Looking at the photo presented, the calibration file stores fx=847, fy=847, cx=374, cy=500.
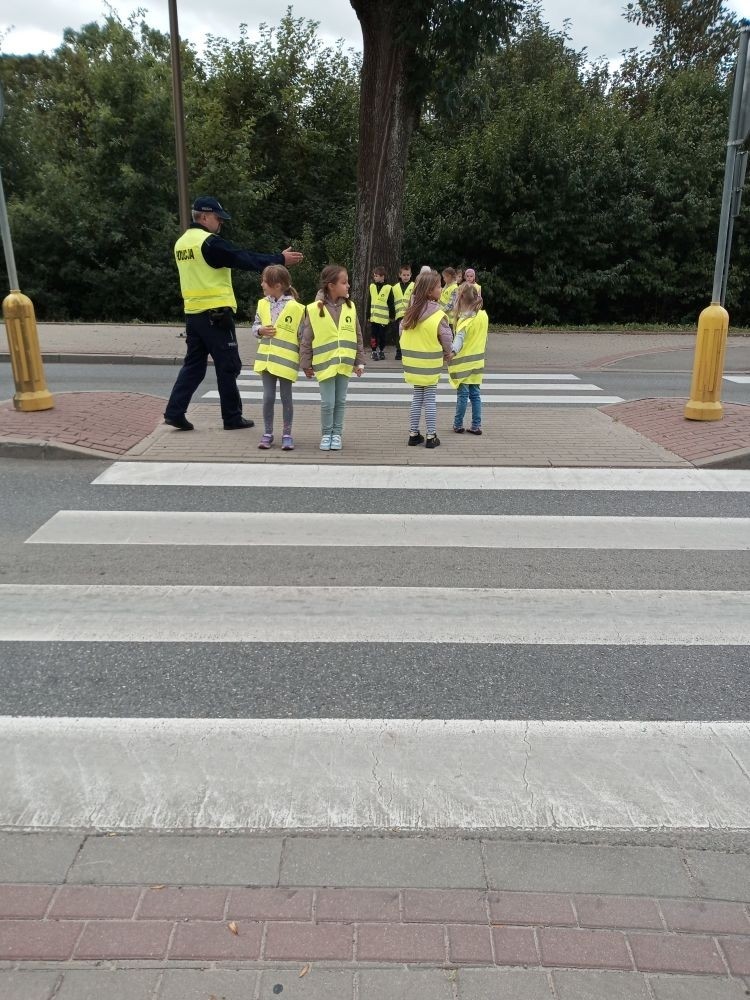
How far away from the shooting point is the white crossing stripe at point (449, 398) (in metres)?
11.0

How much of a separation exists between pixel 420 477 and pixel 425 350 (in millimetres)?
1491

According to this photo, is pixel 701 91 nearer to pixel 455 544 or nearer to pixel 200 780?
pixel 455 544

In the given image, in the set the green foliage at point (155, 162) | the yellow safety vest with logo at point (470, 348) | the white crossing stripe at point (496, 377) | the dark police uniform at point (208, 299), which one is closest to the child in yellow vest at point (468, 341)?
the yellow safety vest with logo at point (470, 348)

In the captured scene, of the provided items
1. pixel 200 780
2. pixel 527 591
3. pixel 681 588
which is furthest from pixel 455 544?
pixel 200 780

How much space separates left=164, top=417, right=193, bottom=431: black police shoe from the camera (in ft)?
28.4

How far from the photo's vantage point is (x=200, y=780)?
3.15 m

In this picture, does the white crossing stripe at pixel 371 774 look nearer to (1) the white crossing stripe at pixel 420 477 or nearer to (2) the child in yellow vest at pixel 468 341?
(1) the white crossing stripe at pixel 420 477

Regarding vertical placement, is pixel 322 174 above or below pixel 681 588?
above

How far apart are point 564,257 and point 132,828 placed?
21.7 m

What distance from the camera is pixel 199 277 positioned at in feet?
26.1

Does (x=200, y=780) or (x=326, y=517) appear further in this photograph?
(x=326, y=517)

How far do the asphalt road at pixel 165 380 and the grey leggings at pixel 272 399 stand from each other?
2636 mm

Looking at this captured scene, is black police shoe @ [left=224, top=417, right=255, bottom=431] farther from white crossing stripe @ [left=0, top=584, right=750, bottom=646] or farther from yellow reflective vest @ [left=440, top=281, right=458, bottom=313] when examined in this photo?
yellow reflective vest @ [left=440, top=281, right=458, bottom=313]

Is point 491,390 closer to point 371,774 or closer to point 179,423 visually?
point 179,423
